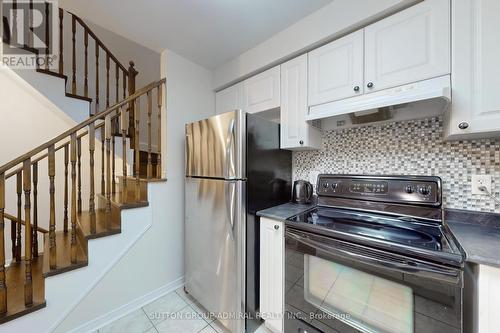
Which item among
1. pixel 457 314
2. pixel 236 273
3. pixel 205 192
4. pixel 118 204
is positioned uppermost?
pixel 205 192

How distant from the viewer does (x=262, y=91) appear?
192 cm

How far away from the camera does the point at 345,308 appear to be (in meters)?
1.08

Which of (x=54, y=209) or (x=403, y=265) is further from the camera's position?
(x=54, y=209)

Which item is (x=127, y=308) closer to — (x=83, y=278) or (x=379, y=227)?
(x=83, y=278)

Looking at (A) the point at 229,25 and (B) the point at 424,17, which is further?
(A) the point at 229,25

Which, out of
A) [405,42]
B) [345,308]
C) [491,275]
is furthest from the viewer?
[405,42]

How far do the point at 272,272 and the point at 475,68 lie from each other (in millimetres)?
1629

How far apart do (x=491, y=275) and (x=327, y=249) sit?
23.5 inches

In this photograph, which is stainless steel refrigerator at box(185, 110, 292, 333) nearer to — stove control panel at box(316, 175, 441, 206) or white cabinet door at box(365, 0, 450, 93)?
stove control panel at box(316, 175, 441, 206)

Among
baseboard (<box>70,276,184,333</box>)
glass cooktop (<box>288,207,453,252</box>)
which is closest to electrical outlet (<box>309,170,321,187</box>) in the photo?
glass cooktop (<box>288,207,453,252</box>)

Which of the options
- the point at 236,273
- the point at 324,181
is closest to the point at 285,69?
the point at 324,181

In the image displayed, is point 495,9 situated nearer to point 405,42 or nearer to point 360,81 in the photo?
point 405,42

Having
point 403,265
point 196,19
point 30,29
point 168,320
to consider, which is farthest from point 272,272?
point 30,29

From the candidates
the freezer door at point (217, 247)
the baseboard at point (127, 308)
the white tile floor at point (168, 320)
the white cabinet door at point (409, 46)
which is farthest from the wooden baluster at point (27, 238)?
the white cabinet door at point (409, 46)
